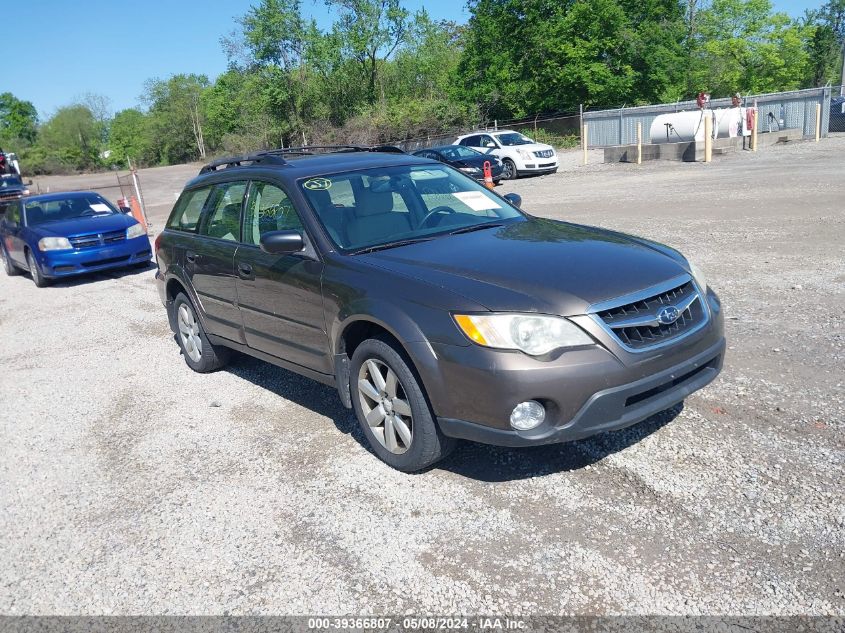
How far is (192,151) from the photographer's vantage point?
8869 cm

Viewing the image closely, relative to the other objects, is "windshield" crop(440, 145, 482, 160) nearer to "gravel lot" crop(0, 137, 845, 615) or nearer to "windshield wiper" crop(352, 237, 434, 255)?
"gravel lot" crop(0, 137, 845, 615)

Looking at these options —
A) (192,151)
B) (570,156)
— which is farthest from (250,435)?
(192,151)

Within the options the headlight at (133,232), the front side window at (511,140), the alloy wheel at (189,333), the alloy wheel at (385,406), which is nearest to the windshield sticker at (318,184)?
the alloy wheel at (385,406)

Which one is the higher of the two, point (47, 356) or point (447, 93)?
point (447, 93)

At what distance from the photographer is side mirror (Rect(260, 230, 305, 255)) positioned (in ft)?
14.2

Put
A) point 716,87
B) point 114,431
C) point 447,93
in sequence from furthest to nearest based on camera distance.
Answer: point 716,87, point 447,93, point 114,431

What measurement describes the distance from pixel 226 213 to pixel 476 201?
6.36ft

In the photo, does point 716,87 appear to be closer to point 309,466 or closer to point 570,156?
point 570,156

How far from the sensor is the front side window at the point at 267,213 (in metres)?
4.75

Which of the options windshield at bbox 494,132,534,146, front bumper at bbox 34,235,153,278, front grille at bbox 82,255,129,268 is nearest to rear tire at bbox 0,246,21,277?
front bumper at bbox 34,235,153,278

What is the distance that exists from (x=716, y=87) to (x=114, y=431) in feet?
238

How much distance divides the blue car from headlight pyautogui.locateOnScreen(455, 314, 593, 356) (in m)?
10.3

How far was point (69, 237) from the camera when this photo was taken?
38.7ft

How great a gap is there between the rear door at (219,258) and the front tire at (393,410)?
5.31ft
